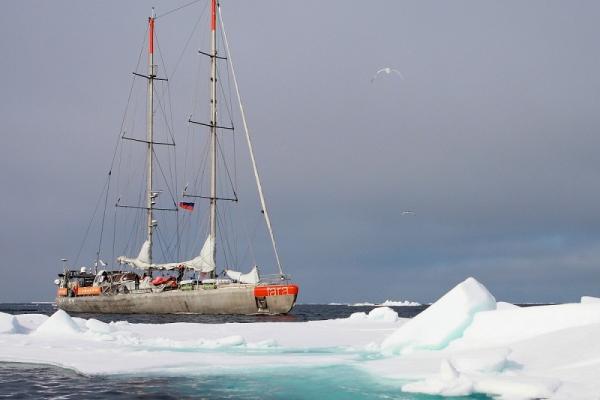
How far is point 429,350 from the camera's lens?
20.6 metres

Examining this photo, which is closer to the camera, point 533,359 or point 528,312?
point 533,359

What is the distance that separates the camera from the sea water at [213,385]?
14703 mm

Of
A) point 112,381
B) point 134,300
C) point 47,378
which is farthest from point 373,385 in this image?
point 134,300

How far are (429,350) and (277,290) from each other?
133 feet

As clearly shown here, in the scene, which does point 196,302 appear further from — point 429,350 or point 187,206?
point 429,350

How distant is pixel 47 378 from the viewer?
17453mm

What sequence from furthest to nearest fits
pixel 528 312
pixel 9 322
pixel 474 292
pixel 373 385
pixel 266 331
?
pixel 266 331 → pixel 9 322 → pixel 474 292 → pixel 528 312 → pixel 373 385

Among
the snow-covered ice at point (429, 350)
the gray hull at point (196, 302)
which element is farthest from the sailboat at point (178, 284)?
the snow-covered ice at point (429, 350)

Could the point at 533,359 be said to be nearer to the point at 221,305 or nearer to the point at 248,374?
the point at 248,374

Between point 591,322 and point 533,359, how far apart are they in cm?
301

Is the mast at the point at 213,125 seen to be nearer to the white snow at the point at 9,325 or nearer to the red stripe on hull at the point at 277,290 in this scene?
the red stripe on hull at the point at 277,290

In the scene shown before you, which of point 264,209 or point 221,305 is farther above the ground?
point 264,209

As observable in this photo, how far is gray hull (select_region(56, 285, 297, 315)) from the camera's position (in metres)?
61.1

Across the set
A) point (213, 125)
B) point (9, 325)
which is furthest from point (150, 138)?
point (9, 325)
